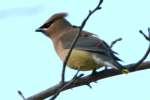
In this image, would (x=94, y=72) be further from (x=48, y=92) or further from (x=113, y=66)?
(x=48, y=92)

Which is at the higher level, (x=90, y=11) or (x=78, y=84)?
(x=90, y=11)

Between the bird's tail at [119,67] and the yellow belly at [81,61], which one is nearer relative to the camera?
the bird's tail at [119,67]

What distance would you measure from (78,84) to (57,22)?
8.28 feet

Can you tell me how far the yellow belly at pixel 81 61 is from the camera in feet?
19.3

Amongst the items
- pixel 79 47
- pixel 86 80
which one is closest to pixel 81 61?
pixel 79 47

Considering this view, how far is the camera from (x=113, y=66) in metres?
5.16

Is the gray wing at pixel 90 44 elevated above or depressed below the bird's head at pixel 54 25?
below

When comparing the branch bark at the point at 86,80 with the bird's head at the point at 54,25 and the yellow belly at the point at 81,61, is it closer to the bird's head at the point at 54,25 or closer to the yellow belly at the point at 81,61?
the yellow belly at the point at 81,61

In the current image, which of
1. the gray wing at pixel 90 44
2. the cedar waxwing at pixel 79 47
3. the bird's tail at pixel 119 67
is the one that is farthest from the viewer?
the gray wing at pixel 90 44

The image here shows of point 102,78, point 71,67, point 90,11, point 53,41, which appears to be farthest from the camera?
point 53,41

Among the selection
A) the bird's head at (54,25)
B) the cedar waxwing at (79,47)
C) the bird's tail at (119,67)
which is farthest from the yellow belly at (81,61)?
the bird's head at (54,25)

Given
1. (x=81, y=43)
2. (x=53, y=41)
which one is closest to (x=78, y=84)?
(x=81, y=43)

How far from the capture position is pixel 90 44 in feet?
20.5

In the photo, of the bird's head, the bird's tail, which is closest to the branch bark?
the bird's tail
